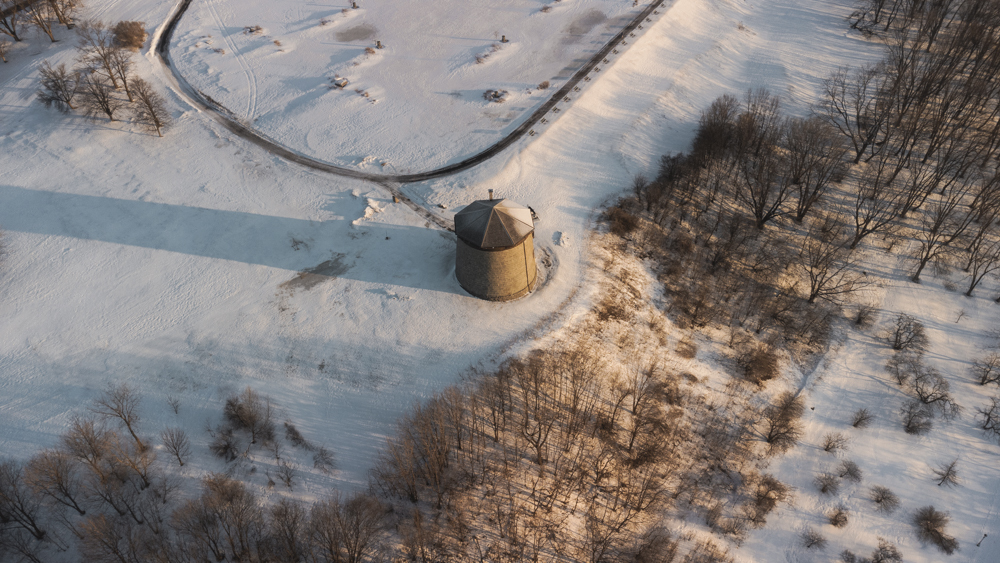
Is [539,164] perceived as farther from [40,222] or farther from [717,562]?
[40,222]

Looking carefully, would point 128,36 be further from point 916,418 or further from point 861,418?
point 916,418

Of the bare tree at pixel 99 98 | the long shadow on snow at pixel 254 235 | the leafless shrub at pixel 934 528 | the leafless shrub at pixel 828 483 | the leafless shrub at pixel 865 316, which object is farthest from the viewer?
the bare tree at pixel 99 98

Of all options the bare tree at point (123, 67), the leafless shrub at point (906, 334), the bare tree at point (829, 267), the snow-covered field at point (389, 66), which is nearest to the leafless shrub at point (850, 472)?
the leafless shrub at point (906, 334)

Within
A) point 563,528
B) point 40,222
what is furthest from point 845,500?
point 40,222

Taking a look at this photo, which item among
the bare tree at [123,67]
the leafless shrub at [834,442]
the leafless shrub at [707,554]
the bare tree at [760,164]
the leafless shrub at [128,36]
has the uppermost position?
the leafless shrub at [128,36]

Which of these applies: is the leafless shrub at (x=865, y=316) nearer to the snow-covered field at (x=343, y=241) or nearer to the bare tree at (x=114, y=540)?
the snow-covered field at (x=343, y=241)

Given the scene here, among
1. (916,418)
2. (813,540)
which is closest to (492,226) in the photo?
(813,540)
